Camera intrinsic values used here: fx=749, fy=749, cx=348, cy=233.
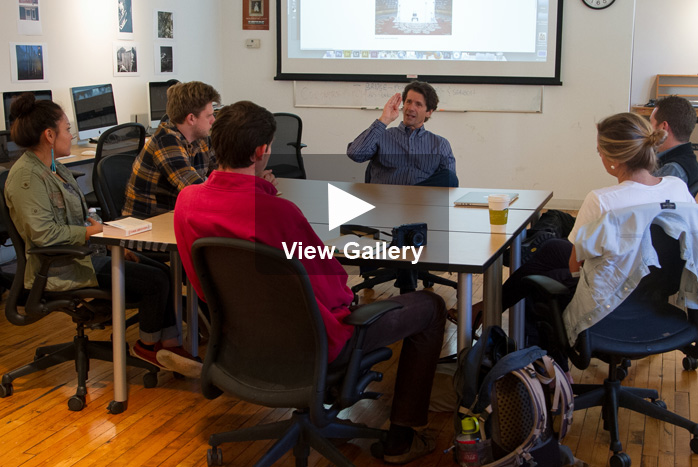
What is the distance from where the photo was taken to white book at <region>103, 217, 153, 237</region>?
2719mm

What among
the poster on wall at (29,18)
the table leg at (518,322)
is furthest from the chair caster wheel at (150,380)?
the poster on wall at (29,18)

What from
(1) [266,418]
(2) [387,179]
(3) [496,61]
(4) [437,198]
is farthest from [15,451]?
(3) [496,61]

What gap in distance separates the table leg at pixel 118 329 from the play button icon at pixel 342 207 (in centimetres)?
81

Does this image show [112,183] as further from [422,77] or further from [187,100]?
[422,77]

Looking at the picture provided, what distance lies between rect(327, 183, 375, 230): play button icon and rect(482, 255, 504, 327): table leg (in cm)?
64

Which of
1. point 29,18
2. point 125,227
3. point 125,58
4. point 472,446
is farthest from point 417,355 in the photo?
point 125,58

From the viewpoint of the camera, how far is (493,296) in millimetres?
2736

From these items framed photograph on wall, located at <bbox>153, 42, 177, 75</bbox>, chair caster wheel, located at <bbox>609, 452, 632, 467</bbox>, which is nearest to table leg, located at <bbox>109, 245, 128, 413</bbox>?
chair caster wheel, located at <bbox>609, 452, 632, 467</bbox>

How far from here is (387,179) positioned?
4.18 metres

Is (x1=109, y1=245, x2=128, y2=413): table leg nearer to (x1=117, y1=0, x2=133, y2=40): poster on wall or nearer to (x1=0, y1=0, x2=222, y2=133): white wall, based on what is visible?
(x1=0, y1=0, x2=222, y2=133): white wall

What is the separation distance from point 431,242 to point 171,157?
4.09 feet

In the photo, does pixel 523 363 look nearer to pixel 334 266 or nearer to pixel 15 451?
pixel 334 266

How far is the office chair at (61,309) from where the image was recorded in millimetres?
2785

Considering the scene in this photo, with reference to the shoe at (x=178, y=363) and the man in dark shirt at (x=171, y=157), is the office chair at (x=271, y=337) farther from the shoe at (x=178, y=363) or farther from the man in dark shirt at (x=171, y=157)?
the man in dark shirt at (x=171, y=157)
